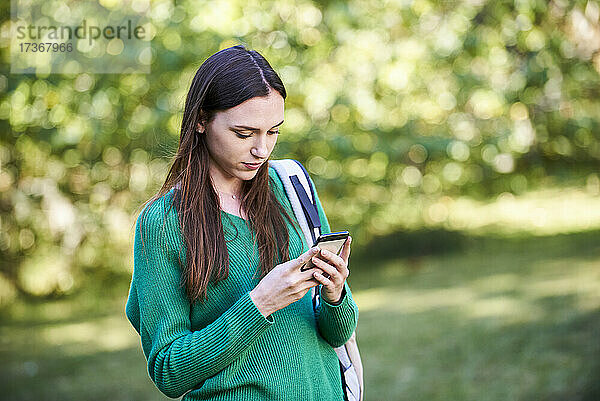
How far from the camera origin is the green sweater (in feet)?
3.99

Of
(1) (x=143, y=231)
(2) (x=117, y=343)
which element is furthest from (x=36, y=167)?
(1) (x=143, y=231)

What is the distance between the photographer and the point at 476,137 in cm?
428

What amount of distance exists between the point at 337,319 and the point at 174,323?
0.29 meters

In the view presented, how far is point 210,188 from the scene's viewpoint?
1331mm

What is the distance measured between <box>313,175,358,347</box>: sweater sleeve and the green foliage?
93.6 inches

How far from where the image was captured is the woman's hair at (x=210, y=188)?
4.13ft

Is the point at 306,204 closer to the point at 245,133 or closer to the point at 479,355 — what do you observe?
the point at 245,133

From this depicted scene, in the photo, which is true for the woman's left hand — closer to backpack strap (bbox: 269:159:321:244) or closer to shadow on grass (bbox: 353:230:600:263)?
backpack strap (bbox: 269:159:321:244)

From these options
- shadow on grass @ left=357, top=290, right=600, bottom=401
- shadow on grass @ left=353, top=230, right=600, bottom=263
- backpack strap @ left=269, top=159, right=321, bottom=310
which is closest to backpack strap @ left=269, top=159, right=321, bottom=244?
backpack strap @ left=269, top=159, right=321, bottom=310

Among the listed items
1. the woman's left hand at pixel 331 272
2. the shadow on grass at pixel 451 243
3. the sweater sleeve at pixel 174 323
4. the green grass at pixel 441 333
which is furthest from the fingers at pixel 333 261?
the shadow on grass at pixel 451 243

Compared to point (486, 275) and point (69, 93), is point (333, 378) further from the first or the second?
point (486, 275)

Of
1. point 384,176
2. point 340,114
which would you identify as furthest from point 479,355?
point 340,114

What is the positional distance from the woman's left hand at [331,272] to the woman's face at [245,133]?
21 cm

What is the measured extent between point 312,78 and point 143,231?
8.62ft
